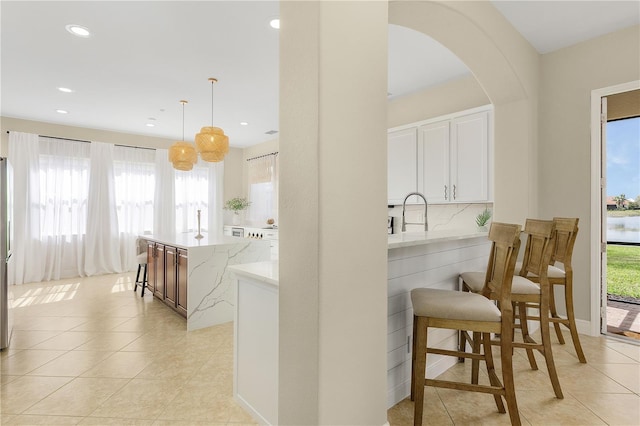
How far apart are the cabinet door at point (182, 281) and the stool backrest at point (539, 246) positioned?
9.88 feet

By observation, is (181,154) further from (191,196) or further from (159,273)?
(191,196)

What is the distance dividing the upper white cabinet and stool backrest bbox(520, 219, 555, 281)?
4.16 ft

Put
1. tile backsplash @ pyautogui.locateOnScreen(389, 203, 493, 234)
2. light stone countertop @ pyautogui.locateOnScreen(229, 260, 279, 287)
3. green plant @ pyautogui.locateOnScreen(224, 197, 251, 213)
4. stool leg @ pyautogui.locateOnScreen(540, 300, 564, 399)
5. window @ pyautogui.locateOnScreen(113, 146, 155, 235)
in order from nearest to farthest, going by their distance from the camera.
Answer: light stone countertop @ pyautogui.locateOnScreen(229, 260, 279, 287) → stool leg @ pyautogui.locateOnScreen(540, 300, 564, 399) → tile backsplash @ pyautogui.locateOnScreen(389, 203, 493, 234) → window @ pyautogui.locateOnScreen(113, 146, 155, 235) → green plant @ pyautogui.locateOnScreen(224, 197, 251, 213)

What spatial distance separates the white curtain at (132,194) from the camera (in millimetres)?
6250

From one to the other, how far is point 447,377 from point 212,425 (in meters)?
1.54

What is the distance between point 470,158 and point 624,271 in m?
4.29

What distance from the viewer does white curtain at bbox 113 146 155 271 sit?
20.5 ft

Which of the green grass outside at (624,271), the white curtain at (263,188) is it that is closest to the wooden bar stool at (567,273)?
the green grass outside at (624,271)

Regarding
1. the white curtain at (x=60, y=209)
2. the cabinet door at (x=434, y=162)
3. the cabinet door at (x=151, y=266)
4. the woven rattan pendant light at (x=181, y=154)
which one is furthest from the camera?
the white curtain at (x=60, y=209)

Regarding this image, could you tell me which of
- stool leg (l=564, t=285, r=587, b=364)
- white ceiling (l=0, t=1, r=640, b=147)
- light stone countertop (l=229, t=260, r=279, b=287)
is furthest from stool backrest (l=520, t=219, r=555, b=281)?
white ceiling (l=0, t=1, r=640, b=147)

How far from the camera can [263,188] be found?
7.30 metres

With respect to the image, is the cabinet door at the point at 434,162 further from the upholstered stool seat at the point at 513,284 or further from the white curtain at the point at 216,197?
the white curtain at the point at 216,197

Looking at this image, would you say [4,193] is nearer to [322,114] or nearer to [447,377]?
[322,114]

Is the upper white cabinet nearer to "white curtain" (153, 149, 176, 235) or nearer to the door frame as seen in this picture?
the door frame
